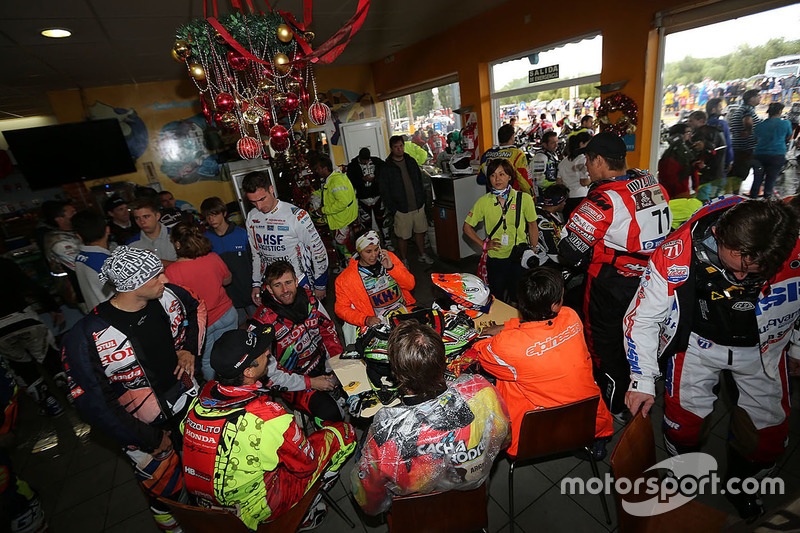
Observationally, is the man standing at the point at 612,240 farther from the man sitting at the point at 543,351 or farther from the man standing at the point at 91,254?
the man standing at the point at 91,254

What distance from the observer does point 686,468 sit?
6.53ft

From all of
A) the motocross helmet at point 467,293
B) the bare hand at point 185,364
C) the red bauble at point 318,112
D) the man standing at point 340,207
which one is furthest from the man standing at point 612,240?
the man standing at point 340,207

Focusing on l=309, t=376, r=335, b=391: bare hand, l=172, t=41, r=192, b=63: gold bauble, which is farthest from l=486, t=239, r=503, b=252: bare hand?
l=172, t=41, r=192, b=63: gold bauble

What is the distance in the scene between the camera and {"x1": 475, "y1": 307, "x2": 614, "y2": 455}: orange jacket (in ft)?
5.62

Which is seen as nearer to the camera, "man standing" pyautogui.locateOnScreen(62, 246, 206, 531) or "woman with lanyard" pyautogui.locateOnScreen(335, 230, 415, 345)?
"man standing" pyautogui.locateOnScreen(62, 246, 206, 531)

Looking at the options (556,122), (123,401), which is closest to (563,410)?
(123,401)

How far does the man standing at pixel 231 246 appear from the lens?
3318mm

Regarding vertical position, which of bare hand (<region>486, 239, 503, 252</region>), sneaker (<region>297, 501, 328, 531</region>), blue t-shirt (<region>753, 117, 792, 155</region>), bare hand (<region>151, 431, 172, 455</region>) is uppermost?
blue t-shirt (<region>753, 117, 792, 155</region>)

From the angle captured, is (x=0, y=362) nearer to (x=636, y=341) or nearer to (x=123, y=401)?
(x=123, y=401)

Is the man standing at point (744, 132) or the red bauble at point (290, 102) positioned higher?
the red bauble at point (290, 102)

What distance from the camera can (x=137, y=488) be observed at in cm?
271

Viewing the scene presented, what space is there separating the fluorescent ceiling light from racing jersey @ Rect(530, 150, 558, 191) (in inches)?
225

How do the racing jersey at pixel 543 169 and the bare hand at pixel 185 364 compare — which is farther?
the racing jersey at pixel 543 169

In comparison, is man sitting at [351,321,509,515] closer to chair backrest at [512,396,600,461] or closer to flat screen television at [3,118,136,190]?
chair backrest at [512,396,600,461]
